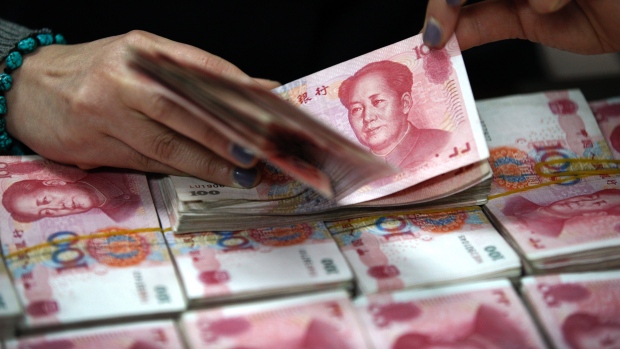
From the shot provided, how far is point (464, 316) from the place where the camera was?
99 cm

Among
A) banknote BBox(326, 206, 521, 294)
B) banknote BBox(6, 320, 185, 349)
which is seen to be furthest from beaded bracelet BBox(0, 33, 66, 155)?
banknote BBox(326, 206, 521, 294)

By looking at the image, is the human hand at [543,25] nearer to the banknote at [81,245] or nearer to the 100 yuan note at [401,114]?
the 100 yuan note at [401,114]

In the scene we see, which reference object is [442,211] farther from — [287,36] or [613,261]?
[287,36]

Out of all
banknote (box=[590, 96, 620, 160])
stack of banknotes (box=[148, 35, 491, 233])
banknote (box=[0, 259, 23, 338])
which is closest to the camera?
banknote (box=[0, 259, 23, 338])

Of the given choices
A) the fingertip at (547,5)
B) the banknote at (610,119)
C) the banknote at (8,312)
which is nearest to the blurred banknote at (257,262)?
the banknote at (8,312)

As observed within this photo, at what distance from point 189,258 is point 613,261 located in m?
0.68

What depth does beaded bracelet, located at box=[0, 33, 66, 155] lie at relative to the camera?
1280mm

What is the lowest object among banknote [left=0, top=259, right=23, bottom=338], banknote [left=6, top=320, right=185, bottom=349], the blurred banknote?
banknote [left=6, top=320, right=185, bottom=349]

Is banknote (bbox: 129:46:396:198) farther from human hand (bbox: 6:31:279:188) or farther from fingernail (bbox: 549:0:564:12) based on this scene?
fingernail (bbox: 549:0:564:12)

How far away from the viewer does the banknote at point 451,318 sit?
96cm

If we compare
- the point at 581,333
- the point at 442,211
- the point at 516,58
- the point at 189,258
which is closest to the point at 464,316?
Answer: the point at 581,333

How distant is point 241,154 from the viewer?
1053 millimetres

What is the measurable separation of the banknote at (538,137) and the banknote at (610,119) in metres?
0.03

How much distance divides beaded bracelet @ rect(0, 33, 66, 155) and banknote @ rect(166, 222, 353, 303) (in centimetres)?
43
